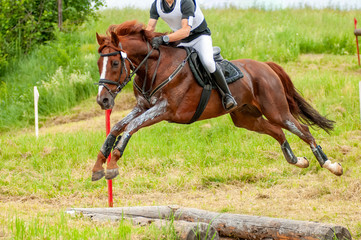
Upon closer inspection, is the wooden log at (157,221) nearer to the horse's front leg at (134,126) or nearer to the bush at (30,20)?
the horse's front leg at (134,126)

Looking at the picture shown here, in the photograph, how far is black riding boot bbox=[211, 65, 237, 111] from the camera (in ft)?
21.7

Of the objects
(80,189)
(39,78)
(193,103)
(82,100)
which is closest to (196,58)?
(193,103)

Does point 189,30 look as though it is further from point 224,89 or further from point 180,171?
point 180,171

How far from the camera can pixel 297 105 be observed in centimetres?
802

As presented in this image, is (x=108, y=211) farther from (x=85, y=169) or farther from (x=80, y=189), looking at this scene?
(x=85, y=169)

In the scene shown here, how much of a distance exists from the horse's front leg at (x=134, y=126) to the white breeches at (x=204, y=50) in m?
0.79

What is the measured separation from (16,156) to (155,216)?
207 inches

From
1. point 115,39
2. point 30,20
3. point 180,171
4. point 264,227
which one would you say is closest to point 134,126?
point 115,39

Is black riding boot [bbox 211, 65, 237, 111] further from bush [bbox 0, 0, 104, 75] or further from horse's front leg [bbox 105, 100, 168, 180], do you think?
bush [bbox 0, 0, 104, 75]

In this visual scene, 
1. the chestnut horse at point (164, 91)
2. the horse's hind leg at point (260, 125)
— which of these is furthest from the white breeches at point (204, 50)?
the horse's hind leg at point (260, 125)

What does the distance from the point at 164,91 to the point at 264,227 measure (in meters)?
1.95

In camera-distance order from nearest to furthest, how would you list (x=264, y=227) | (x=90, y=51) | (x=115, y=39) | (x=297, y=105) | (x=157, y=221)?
(x=157, y=221) → (x=264, y=227) → (x=115, y=39) → (x=297, y=105) → (x=90, y=51)

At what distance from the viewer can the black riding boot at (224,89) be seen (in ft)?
21.7

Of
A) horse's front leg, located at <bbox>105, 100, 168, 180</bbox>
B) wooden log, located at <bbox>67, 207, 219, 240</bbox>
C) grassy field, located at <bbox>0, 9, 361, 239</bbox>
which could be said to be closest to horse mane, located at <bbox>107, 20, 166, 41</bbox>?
horse's front leg, located at <bbox>105, 100, 168, 180</bbox>
